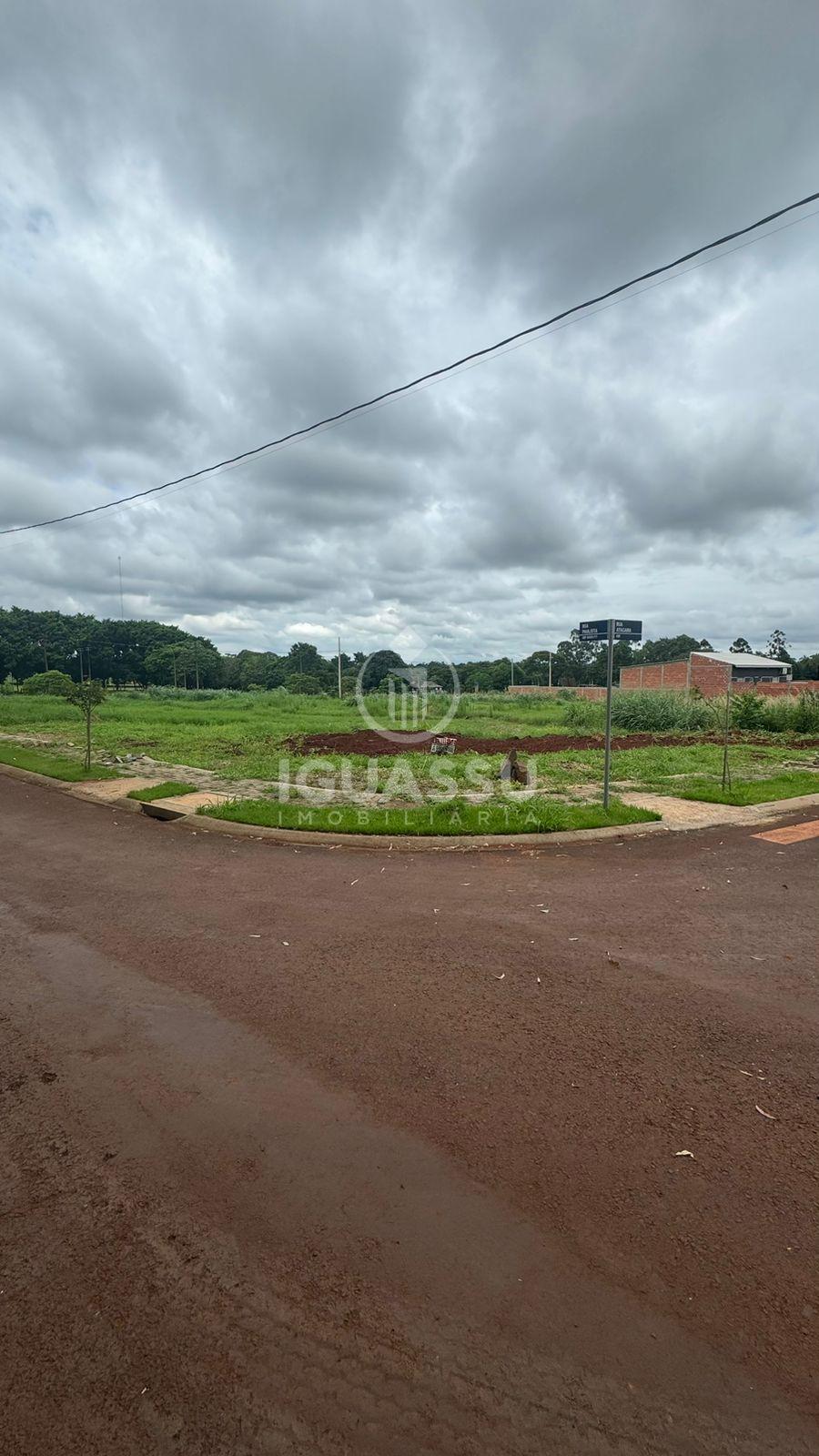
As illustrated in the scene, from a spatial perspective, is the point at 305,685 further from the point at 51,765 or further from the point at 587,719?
the point at 51,765

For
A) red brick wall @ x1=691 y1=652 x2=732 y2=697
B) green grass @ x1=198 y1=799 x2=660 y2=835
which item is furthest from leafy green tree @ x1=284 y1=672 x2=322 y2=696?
green grass @ x1=198 y1=799 x2=660 y2=835

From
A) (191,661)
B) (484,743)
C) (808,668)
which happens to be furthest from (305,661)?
(484,743)

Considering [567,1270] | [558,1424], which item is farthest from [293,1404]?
[567,1270]

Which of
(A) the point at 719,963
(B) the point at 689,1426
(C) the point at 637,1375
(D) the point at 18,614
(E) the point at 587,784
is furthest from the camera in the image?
(D) the point at 18,614

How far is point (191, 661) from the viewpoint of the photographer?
84.6 metres

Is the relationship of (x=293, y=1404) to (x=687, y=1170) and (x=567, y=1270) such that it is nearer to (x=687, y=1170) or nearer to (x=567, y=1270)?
(x=567, y=1270)

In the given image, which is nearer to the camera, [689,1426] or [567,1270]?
[689,1426]

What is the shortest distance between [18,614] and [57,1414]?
100057 mm

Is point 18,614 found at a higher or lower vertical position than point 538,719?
higher

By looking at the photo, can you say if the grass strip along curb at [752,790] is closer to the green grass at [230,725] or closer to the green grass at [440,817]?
the green grass at [440,817]

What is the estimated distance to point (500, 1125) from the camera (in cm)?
256

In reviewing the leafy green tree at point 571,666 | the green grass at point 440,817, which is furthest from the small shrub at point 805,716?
the leafy green tree at point 571,666

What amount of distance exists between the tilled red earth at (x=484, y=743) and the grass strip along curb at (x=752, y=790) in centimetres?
599

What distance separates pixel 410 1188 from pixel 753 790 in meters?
9.42
